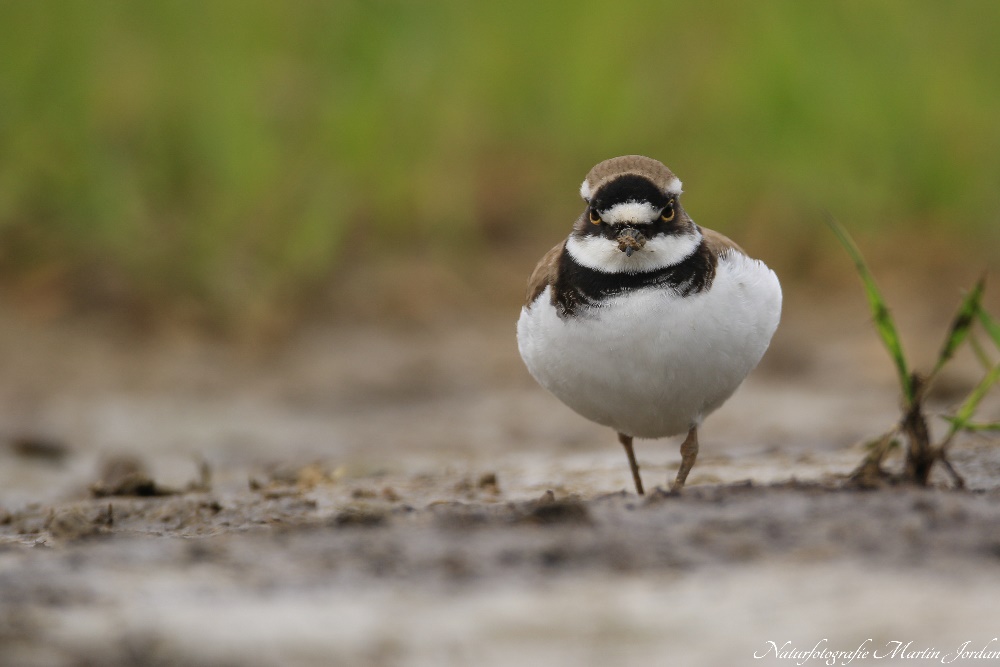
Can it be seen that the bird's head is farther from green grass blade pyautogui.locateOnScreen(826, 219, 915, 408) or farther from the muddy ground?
the muddy ground

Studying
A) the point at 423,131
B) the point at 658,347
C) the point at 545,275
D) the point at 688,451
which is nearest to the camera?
the point at 658,347

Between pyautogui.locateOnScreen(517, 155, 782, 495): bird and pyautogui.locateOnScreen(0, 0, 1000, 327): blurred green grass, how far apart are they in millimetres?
4852

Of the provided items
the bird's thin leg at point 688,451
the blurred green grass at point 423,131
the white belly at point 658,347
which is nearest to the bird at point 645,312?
the white belly at point 658,347

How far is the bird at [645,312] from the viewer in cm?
507

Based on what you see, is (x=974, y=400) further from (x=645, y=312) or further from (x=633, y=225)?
(x=633, y=225)

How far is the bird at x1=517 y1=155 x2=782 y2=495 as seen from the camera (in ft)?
16.6

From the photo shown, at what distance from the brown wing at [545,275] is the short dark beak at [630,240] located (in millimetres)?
378

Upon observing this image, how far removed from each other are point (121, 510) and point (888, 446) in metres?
3.13

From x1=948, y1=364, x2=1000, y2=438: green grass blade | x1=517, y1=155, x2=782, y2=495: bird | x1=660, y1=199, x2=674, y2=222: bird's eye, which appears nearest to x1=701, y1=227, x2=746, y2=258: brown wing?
x1=517, y1=155, x2=782, y2=495: bird

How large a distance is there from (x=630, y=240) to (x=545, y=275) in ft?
1.82

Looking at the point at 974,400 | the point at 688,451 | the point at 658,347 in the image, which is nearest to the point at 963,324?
the point at 974,400

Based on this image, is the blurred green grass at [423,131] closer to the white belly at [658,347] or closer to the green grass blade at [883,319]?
the white belly at [658,347]

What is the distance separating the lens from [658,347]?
5043mm

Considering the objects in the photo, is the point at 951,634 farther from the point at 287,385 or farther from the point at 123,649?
the point at 287,385
